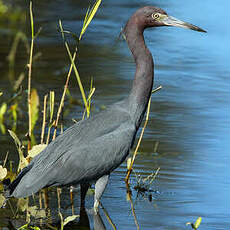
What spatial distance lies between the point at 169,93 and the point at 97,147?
3.55 meters

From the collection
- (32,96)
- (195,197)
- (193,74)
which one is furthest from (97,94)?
(195,197)

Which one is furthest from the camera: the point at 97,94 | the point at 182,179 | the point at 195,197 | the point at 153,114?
the point at 97,94

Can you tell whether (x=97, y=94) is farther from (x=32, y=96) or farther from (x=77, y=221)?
(x=77, y=221)

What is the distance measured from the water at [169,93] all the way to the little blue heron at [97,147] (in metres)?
0.34

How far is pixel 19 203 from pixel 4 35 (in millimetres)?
6119

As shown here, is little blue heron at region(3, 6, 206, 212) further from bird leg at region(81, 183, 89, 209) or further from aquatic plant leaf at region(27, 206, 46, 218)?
aquatic plant leaf at region(27, 206, 46, 218)

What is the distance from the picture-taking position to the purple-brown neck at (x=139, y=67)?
5715 millimetres

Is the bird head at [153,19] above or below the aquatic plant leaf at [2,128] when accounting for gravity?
above

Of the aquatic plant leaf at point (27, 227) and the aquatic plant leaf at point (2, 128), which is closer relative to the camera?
the aquatic plant leaf at point (27, 227)

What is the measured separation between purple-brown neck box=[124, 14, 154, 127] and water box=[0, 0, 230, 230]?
780mm

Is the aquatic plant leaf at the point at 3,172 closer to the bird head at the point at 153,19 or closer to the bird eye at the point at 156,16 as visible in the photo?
the bird head at the point at 153,19

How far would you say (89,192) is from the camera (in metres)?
6.00

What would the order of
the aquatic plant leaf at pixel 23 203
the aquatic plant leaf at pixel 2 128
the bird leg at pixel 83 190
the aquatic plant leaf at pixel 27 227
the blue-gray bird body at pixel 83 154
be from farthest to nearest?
1. the aquatic plant leaf at pixel 2 128
2. the bird leg at pixel 83 190
3. the aquatic plant leaf at pixel 23 203
4. the blue-gray bird body at pixel 83 154
5. the aquatic plant leaf at pixel 27 227

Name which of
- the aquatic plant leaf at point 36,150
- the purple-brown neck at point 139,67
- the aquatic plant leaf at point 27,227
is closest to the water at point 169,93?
the aquatic plant leaf at point 27,227
